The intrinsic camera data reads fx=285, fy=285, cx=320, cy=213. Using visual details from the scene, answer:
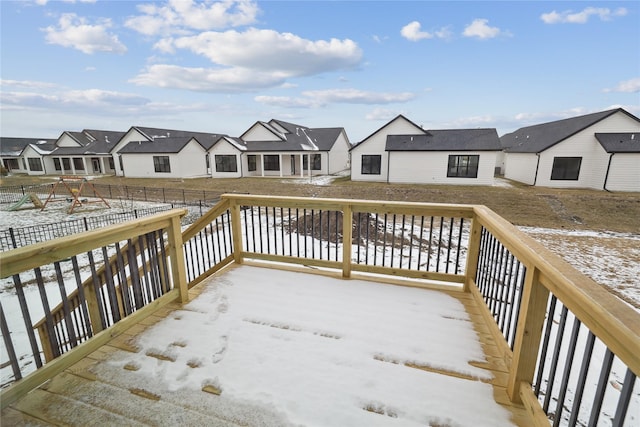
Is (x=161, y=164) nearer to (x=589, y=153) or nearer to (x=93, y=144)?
(x=93, y=144)

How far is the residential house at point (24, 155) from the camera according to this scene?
120 feet

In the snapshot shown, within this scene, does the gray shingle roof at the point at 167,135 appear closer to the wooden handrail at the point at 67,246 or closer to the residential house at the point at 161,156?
the residential house at the point at 161,156

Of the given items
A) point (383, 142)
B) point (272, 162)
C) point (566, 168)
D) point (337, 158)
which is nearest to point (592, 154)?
point (566, 168)

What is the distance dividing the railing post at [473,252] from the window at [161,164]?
3078cm

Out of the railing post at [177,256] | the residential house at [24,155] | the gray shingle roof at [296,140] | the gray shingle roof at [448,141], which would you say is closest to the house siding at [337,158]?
the gray shingle roof at [296,140]

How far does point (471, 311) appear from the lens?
330 cm

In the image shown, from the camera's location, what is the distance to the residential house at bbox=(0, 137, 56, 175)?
120ft

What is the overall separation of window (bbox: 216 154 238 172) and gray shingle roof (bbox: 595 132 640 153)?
94.0 feet

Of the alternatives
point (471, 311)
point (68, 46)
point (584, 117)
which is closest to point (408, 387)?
point (471, 311)

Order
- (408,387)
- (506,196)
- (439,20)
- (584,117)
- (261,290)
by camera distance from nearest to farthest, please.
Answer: (408,387) → (261,290) → (439,20) → (506,196) → (584,117)

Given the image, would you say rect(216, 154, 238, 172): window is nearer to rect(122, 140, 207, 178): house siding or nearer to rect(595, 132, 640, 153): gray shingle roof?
rect(122, 140, 207, 178): house siding

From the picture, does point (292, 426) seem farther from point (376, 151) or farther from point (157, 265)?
point (376, 151)

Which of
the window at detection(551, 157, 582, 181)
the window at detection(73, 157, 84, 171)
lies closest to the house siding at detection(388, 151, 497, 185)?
the window at detection(551, 157, 582, 181)

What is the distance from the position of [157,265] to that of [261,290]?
128cm
